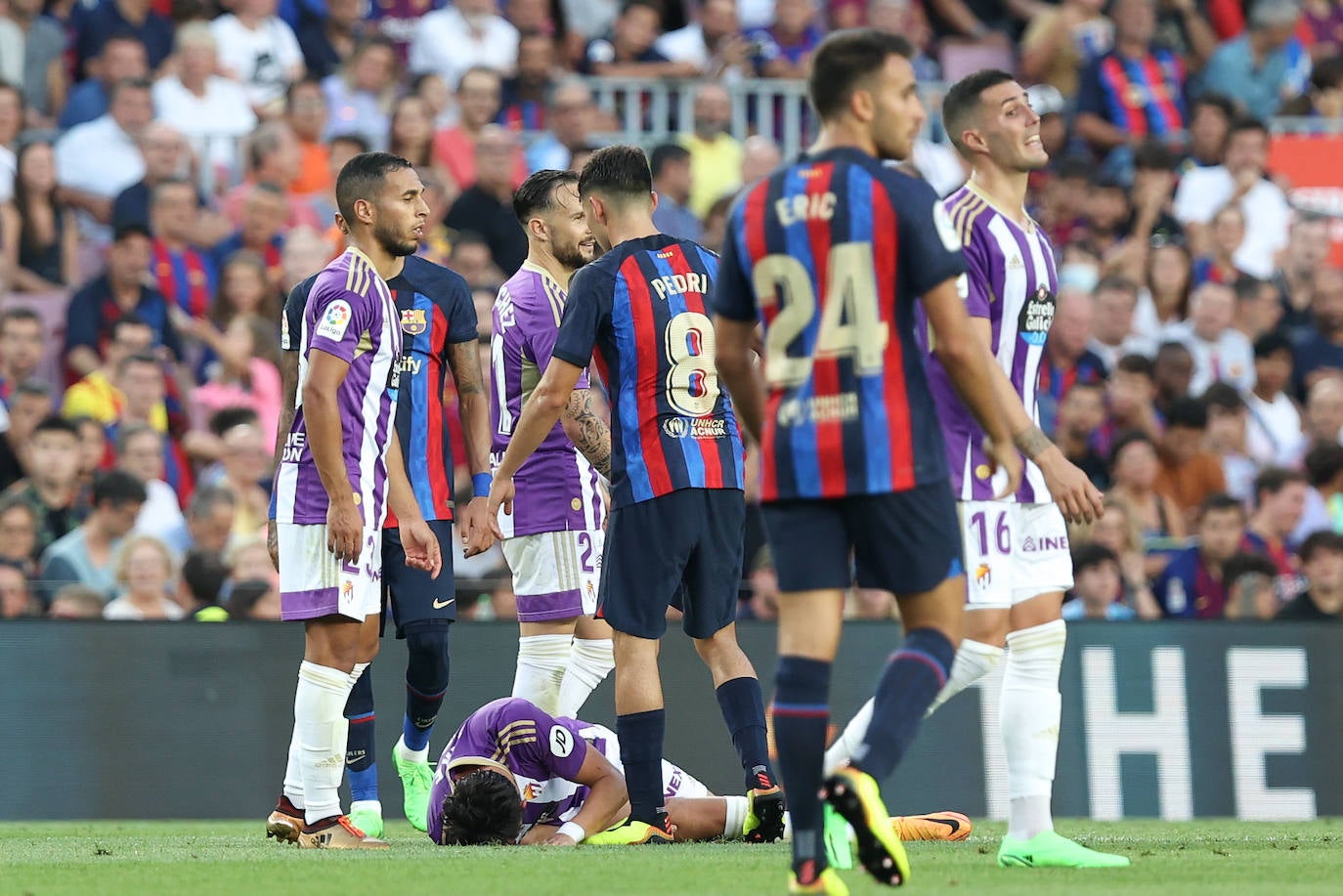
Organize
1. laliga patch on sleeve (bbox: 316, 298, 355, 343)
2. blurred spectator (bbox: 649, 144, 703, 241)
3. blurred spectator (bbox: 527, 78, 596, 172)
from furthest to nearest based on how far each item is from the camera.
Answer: blurred spectator (bbox: 527, 78, 596, 172) < blurred spectator (bbox: 649, 144, 703, 241) < laliga patch on sleeve (bbox: 316, 298, 355, 343)

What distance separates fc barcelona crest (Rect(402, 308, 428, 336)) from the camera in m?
8.19

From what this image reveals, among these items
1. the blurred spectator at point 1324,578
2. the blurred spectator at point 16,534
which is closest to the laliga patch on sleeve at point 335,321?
the blurred spectator at point 16,534

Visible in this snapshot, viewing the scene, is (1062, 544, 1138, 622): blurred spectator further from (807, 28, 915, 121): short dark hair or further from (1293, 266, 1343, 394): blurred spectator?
(807, 28, 915, 121): short dark hair

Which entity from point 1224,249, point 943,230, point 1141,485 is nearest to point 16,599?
point 1141,485

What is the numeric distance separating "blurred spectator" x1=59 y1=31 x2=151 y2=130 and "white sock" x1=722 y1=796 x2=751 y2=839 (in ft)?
28.3

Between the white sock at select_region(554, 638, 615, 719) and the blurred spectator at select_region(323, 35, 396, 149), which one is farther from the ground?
the blurred spectator at select_region(323, 35, 396, 149)

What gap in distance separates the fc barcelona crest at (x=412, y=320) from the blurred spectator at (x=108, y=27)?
7928mm

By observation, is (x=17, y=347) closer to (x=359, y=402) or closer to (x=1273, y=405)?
(x=359, y=402)

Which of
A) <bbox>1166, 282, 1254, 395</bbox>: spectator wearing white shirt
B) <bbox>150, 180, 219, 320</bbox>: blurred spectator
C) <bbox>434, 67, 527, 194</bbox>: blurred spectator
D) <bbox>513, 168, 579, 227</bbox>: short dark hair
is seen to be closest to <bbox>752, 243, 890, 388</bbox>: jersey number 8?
<bbox>513, 168, 579, 227</bbox>: short dark hair

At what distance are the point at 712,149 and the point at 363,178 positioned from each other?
8352 mm

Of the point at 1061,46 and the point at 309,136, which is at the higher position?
the point at 1061,46

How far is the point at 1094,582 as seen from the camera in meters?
11.4

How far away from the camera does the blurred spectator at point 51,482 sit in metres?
11.5

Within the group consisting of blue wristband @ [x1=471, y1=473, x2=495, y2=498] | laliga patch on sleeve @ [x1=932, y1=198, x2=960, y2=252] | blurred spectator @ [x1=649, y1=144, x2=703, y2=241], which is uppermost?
blurred spectator @ [x1=649, y1=144, x2=703, y2=241]
